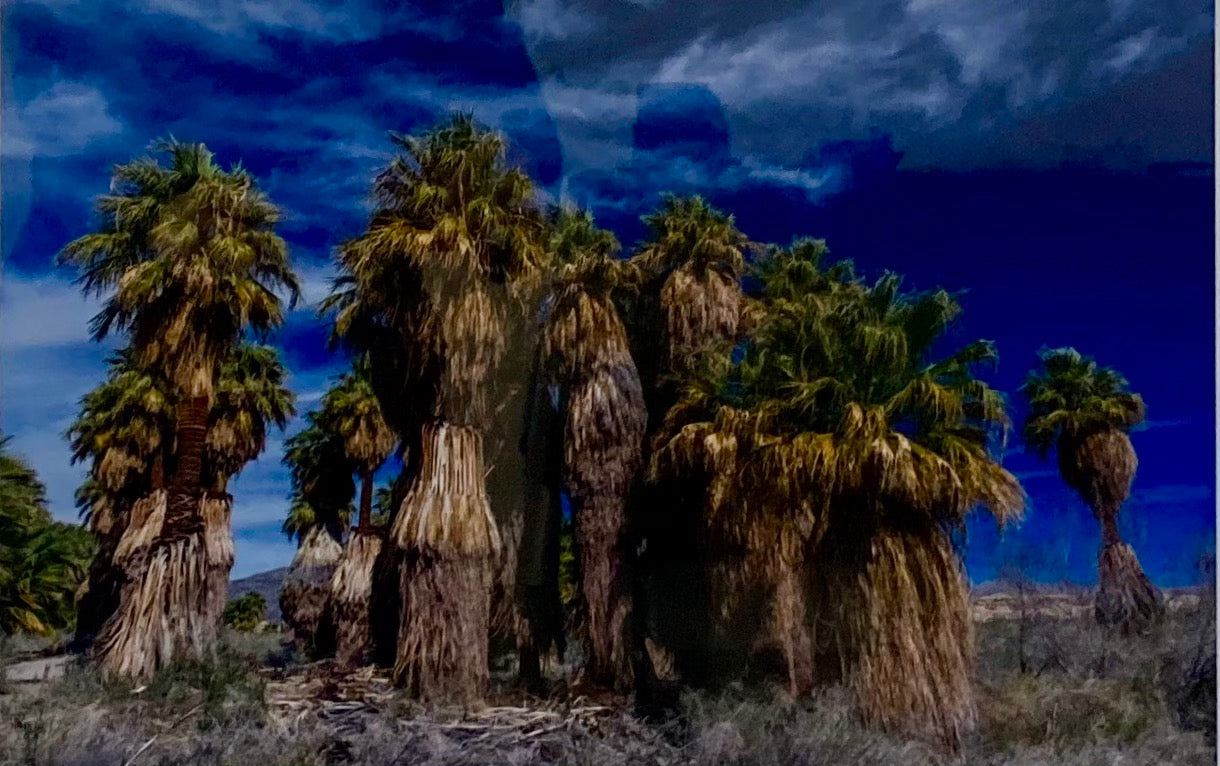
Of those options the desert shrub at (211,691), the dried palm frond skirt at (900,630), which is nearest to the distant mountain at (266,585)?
the desert shrub at (211,691)

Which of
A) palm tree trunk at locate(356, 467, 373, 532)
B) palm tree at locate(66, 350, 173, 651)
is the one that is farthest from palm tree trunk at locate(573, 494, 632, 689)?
palm tree at locate(66, 350, 173, 651)

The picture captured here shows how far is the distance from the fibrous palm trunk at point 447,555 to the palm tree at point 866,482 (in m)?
1.96

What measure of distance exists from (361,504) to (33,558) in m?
2.55

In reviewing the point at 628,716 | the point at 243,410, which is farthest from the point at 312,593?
the point at 628,716

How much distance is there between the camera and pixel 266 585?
8.34m

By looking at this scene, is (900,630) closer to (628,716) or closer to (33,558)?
(628,716)

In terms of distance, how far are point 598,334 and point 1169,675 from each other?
208 inches

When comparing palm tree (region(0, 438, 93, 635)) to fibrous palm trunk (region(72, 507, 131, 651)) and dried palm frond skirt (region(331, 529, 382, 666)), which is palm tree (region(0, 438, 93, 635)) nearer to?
fibrous palm trunk (region(72, 507, 131, 651))

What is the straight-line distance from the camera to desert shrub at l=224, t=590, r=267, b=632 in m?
8.32

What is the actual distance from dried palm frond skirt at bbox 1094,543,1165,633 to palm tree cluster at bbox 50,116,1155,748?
0.9 inches

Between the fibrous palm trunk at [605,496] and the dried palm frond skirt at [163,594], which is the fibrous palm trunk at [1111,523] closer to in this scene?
the fibrous palm trunk at [605,496]

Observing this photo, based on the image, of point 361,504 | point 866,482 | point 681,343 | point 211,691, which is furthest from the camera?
point 681,343

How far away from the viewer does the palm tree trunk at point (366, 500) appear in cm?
893

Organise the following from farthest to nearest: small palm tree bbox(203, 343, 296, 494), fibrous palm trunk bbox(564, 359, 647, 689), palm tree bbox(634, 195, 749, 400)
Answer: palm tree bbox(634, 195, 749, 400) < fibrous palm trunk bbox(564, 359, 647, 689) < small palm tree bbox(203, 343, 296, 494)
